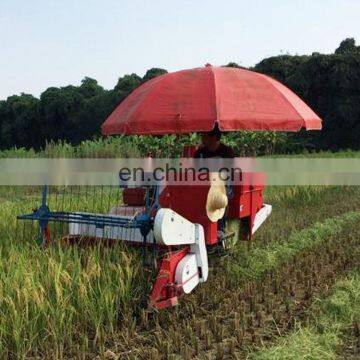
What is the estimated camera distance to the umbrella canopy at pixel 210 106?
433cm

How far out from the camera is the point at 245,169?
557 cm

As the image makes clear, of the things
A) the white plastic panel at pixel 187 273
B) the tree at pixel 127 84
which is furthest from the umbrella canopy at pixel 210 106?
the tree at pixel 127 84

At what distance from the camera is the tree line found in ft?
88.7

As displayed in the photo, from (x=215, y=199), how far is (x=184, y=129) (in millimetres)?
812

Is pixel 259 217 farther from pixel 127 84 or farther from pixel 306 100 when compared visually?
pixel 127 84

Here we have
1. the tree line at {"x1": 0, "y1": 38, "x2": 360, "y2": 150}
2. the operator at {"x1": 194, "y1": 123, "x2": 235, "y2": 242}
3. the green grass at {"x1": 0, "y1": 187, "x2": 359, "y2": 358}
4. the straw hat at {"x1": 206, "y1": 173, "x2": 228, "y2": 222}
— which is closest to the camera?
the green grass at {"x1": 0, "y1": 187, "x2": 359, "y2": 358}

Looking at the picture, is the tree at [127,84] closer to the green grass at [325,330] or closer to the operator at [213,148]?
the operator at [213,148]

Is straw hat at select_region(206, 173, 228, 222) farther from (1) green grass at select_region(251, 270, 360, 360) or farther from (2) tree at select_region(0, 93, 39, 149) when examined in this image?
(2) tree at select_region(0, 93, 39, 149)

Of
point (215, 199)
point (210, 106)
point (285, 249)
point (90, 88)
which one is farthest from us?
point (90, 88)

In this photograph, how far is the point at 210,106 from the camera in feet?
14.4

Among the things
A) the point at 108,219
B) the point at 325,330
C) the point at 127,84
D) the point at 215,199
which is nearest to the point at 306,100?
the point at 127,84

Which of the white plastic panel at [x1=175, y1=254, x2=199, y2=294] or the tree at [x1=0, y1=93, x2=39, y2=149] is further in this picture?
the tree at [x1=0, y1=93, x2=39, y2=149]

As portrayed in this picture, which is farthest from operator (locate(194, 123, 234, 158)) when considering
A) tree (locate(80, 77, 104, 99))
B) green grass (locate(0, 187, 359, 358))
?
tree (locate(80, 77, 104, 99))

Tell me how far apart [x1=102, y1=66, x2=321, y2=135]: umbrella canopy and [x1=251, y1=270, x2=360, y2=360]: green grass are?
1473mm
